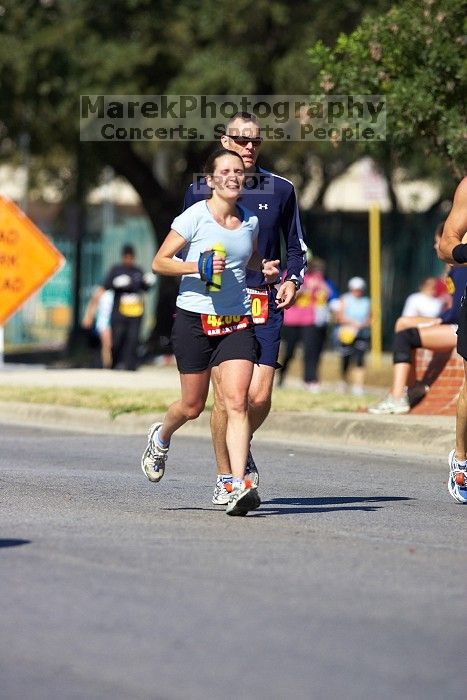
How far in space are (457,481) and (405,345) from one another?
575cm

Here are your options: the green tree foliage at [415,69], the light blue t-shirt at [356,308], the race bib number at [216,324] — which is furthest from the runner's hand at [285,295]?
the light blue t-shirt at [356,308]

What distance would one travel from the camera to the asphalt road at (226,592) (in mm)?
5441

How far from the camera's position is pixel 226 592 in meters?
6.82

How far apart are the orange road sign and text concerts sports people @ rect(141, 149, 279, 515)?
471 inches

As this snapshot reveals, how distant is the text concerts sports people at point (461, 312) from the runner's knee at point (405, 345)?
5.63 meters

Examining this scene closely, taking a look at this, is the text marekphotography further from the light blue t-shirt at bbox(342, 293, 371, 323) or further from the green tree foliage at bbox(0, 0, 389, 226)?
the light blue t-shirt at bbox(342, 293, 371, 323)

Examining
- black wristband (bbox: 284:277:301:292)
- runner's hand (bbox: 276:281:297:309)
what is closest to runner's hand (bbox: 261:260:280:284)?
runner's hand (bbox: 276:281:297:309)

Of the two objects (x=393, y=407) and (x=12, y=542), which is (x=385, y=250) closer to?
(x=393, y=407)

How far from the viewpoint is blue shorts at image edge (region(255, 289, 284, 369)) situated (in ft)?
32.0

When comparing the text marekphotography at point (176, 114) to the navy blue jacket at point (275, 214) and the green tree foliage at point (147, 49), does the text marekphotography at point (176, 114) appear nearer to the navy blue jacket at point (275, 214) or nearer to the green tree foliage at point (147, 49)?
the green tree foliage at point (147, 49)

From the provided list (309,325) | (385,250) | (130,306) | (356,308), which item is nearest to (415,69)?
(309,325)

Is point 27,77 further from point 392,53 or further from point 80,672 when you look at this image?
point 80,672

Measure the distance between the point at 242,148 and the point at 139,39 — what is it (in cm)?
1897

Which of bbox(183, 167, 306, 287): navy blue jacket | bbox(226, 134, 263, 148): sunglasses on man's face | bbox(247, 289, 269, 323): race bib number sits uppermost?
bbox(226, 134, 263, 148): sunglasses on man's face
